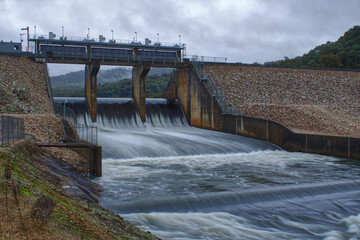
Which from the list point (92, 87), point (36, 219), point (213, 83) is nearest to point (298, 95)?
point (213, 83)

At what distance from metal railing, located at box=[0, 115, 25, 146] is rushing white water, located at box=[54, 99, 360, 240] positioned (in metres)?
3.56

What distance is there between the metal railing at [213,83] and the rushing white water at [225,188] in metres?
3.52

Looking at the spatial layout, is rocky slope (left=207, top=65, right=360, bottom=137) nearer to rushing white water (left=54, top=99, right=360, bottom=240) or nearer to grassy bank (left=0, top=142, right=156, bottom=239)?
rushing white water (left=54, top=99, right=360, bottom=240)

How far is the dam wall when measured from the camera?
74.8 ft

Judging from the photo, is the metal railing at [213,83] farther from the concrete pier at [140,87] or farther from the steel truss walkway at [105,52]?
the concrete pier at [140,87]

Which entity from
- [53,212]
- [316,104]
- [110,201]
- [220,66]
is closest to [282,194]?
[110,201]

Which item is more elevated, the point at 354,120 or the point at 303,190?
the point at 354,120

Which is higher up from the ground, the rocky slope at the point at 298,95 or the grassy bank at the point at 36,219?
the rocky slope at the point at 298,95

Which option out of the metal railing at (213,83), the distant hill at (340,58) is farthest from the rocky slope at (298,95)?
the distant hill at (340,58)

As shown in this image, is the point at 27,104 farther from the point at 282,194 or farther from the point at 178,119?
the point at 282,194

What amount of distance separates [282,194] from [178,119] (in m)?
20.4

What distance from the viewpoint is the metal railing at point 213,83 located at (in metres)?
30.0

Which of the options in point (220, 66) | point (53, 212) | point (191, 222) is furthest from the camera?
point (220, 66)

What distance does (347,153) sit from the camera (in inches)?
875
